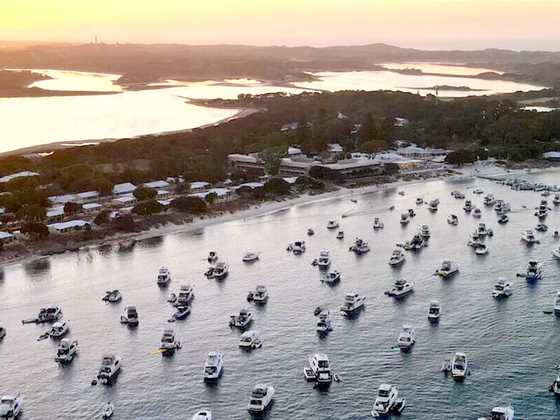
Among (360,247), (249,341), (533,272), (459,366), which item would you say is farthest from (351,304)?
(360,247)

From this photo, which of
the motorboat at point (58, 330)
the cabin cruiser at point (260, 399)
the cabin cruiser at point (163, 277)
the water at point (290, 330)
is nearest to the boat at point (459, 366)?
the water at point (290, 330)

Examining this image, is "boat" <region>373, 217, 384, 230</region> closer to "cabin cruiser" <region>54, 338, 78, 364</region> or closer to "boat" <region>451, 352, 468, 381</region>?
"boat" <region>451, 352, 468, 381</region>

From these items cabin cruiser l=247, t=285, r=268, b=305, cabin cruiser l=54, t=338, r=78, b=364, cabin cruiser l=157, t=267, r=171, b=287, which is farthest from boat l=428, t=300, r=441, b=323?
cabin cruiser l=54, t=338, r=78, b=364

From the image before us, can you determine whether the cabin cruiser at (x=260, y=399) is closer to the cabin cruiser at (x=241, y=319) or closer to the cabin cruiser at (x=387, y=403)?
the cabin cruiser at (x=387, y=403)

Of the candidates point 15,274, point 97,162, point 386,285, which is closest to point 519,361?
point 386,285

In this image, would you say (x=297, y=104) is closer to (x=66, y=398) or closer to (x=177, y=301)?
(x=177, y=301)
